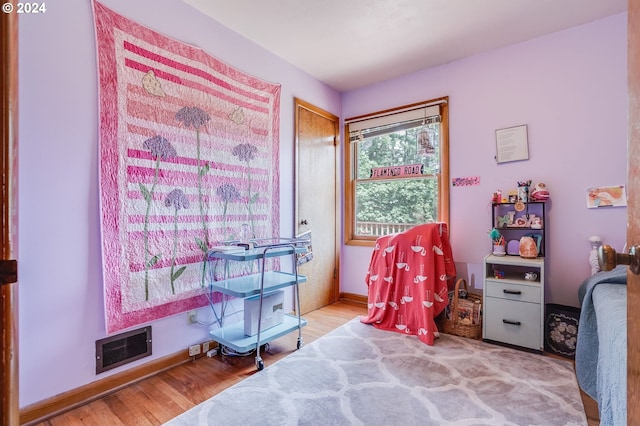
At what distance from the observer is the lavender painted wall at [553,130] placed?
7.65 ft

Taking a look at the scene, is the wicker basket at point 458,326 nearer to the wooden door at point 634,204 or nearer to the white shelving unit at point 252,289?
the white shelving unit at point 252,289

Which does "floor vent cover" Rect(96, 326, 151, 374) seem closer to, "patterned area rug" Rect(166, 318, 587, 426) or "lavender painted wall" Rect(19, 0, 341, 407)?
"lavender painted wall" Rect(19, 0, 341, 407)

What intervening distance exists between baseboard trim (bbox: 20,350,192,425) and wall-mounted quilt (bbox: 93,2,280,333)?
0.32 meters

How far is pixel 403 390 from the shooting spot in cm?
180

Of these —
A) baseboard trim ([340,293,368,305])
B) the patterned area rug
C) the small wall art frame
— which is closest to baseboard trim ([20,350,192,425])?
the patterned area rug

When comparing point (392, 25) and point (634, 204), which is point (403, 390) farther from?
point (392, 25)

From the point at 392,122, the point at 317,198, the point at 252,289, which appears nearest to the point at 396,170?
the point at 392,122

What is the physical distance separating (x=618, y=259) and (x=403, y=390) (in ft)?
5.08

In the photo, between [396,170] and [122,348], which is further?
[396,170]

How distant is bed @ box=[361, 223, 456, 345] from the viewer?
8.32ft

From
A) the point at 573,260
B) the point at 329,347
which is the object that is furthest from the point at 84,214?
the point at 573,260

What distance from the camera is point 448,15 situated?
2.29 meters

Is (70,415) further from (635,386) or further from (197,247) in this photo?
(635,386)

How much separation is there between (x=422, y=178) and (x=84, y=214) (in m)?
2.91
